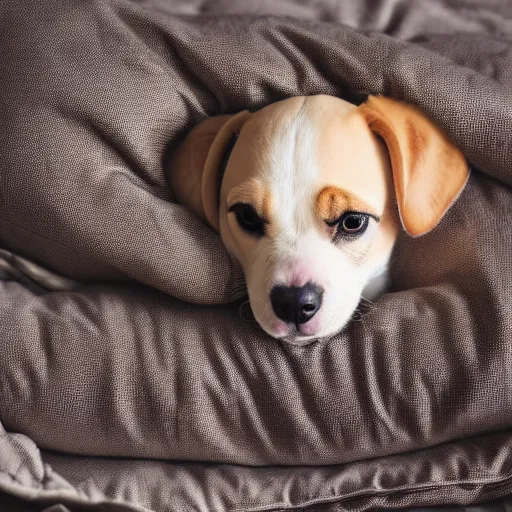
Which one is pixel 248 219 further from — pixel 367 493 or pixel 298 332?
pixel 367 493

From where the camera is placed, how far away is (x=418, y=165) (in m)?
1.17

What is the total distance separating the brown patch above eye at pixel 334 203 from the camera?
3.58 ft

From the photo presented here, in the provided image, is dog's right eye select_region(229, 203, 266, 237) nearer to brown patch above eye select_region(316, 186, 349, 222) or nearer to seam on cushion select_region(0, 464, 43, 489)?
brown patch above eye select_region(316, 186, 349, 222)

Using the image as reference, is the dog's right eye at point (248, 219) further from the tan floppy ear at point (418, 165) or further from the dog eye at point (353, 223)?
the tan floppy ear at point (418, 165)

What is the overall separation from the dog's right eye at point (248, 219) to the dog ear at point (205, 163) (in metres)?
0.11

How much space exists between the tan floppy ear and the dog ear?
0.26 metres

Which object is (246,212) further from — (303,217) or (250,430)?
(250,430)

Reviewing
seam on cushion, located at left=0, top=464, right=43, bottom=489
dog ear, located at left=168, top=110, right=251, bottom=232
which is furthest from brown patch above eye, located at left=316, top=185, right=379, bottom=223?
seam on cushion, located at left=0, top=464, right=43, bottom=489

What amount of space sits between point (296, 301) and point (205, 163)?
36 centimetres

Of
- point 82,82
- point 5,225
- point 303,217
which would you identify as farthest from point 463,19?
point 5,225

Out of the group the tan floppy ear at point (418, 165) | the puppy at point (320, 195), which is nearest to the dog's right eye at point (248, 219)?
the puppy at point (320, 195)

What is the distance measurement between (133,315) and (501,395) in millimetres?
643

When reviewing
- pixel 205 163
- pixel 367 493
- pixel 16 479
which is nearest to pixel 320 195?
pixel 205 163

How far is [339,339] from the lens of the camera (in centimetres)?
115
